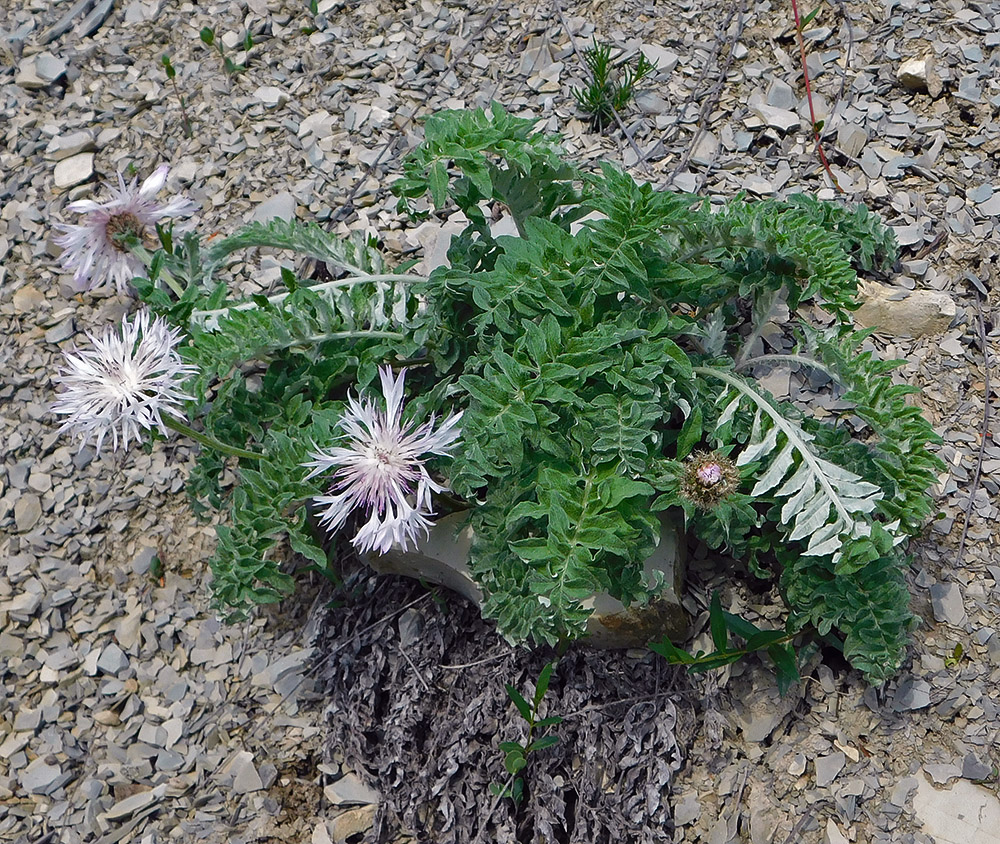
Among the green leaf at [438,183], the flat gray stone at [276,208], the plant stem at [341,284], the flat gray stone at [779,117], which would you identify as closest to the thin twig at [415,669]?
the plant stem at [341,284]

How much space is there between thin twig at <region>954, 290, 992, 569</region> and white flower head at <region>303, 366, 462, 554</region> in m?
1.36

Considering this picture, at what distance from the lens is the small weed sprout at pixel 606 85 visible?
3553mm

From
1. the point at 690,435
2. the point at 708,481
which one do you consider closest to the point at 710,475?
the point at 708,481

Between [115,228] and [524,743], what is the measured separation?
1.79 m


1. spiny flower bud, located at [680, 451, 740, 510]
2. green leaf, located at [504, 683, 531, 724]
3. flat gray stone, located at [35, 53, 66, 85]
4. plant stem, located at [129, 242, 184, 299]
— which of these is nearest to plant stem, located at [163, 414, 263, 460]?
plant stem, located at [129, 242, 184, 299]

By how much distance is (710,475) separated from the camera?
2.32 meters

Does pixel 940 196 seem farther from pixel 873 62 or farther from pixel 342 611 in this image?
pixel 342 611

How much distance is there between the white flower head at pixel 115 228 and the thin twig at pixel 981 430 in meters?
2.28

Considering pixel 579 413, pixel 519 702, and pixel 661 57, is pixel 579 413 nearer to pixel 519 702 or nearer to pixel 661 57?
pixel 519 702

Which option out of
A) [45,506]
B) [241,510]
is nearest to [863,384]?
[241,510]

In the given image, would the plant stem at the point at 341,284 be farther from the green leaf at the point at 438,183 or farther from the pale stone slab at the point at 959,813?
the pale stone slab at the point at 959,813

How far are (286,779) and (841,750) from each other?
1.45 meters

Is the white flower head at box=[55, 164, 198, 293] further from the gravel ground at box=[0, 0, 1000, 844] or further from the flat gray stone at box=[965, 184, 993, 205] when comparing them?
the flat gray stone at box=[965, 184, 993, 205]

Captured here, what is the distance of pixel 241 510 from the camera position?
8.26 ft
